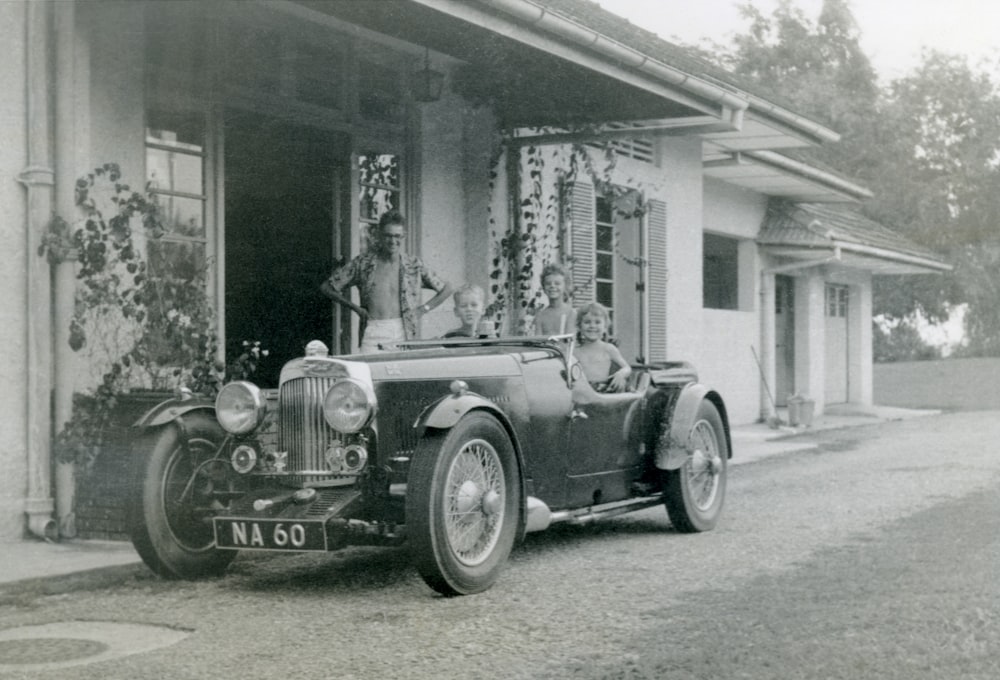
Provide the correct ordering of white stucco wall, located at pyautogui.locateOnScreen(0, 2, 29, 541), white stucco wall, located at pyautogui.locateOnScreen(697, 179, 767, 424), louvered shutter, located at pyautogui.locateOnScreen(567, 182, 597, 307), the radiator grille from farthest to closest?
white stucco wall, located at pyautogui.locateOnScreen(697, 179, 767, 424) → louvered shutter, located at pyautogui.locateOnScreen(567, 182, 597, 307) → white stucco wall, located at pyautogui.locateOnScreen(0, 2, 29, 541) → the radiator grille

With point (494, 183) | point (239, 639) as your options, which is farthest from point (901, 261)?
point (239, 639)

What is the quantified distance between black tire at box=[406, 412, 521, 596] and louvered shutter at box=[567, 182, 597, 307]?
6257mm

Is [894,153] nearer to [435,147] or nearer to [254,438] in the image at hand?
[435,147]

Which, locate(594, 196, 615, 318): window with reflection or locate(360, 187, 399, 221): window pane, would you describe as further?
locate(594, 196, 615, 318): window with reflection

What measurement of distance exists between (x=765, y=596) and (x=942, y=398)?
2075 cm

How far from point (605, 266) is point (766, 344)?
5.42 meters

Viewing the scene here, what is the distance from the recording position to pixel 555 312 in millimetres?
8539

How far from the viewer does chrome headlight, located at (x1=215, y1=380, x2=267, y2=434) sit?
5.88 m

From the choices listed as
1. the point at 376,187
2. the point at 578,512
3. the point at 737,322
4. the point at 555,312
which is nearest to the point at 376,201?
the point at 376,187

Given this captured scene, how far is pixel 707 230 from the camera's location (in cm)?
1672

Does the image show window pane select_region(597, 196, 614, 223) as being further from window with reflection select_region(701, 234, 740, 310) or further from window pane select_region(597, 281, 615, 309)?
window with reflection select_region(701, 234, 740, 310)

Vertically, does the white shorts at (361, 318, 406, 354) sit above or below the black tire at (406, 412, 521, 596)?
above

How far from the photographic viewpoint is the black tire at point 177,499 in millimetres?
5812

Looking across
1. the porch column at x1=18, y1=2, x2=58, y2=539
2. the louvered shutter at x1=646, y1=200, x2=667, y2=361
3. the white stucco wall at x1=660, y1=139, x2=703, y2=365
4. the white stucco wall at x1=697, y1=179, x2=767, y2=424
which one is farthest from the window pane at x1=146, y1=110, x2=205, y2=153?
the white stucco wall at x1=697, y1=179, x2=767, y2=424
